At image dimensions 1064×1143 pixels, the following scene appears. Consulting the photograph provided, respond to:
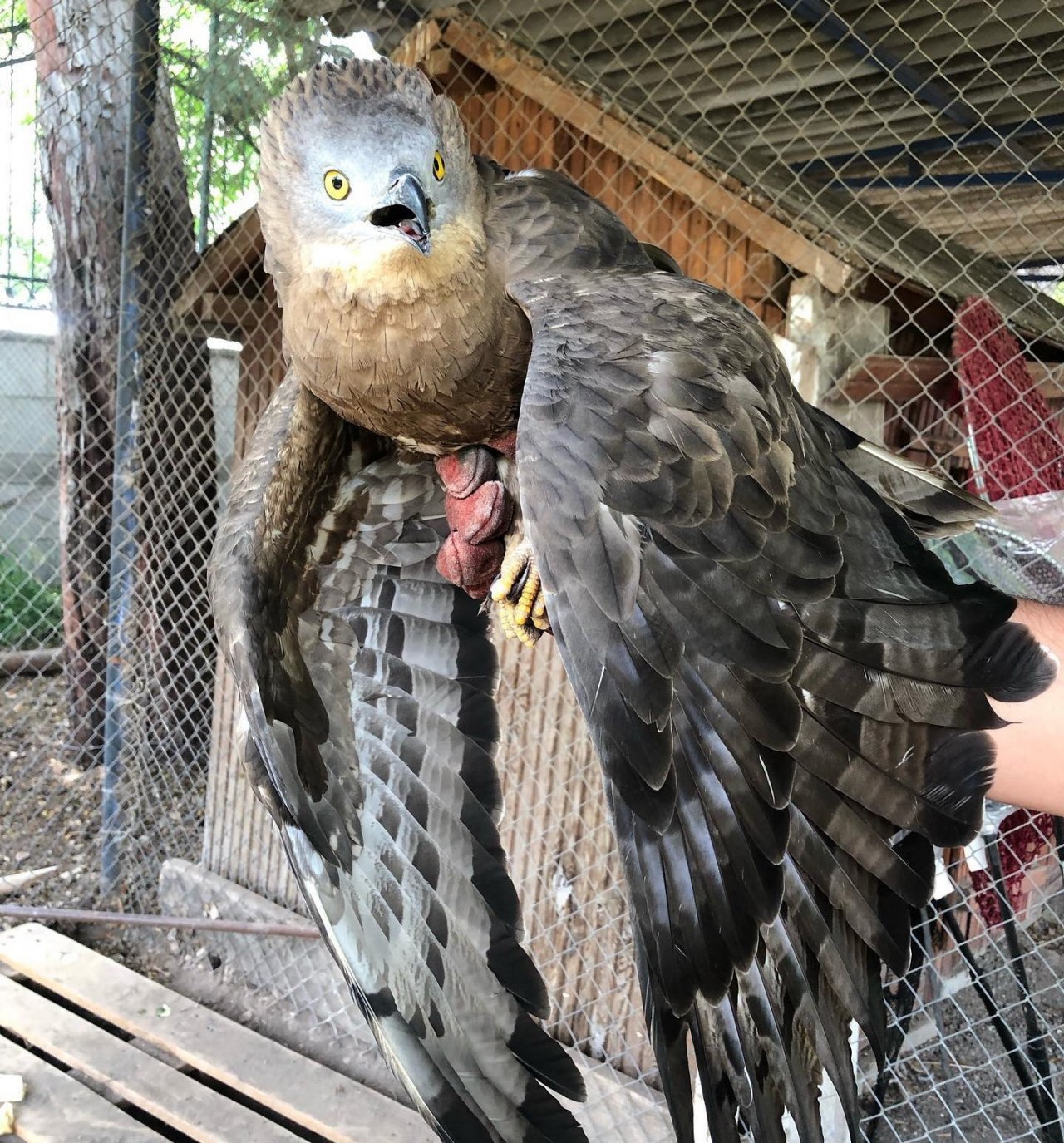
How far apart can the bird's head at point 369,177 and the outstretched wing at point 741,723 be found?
561mm

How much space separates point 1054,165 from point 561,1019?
3.82m

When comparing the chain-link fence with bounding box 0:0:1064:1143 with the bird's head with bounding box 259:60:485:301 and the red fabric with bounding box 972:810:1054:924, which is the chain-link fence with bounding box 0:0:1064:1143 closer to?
the red fabric with bounding box 972:810:1054:924

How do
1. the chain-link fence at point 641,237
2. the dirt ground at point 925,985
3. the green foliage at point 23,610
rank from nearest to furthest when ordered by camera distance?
the chain-link fence at point 641,237, the dirt ground at point 925,985, the green foliage at point 23,610

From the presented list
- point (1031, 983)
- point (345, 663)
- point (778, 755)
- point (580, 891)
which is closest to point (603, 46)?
point (345, 663)

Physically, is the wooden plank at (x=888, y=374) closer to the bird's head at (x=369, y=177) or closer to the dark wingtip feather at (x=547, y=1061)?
the bird's head at (x=369, y=177)

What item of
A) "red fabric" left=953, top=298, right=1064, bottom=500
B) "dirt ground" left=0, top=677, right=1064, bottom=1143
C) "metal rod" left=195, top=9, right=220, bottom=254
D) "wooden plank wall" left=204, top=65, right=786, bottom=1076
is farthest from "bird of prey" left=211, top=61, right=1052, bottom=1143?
"metal rod" left=195, top=9, right=220, bottom=254

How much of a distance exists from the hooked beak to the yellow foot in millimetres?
669

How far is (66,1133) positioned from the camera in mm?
3379

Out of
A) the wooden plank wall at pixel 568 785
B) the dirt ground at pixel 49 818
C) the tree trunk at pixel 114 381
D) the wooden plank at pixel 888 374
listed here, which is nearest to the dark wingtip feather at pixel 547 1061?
the wooden plank wall at pixel 568 785

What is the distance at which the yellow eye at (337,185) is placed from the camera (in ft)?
6.29

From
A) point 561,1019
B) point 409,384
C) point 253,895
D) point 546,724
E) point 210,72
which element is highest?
point 210,72

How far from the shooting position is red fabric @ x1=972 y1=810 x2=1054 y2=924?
3.27 metres

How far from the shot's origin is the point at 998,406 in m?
2.96

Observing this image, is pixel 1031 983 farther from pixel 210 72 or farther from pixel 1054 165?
pixel 210 72
